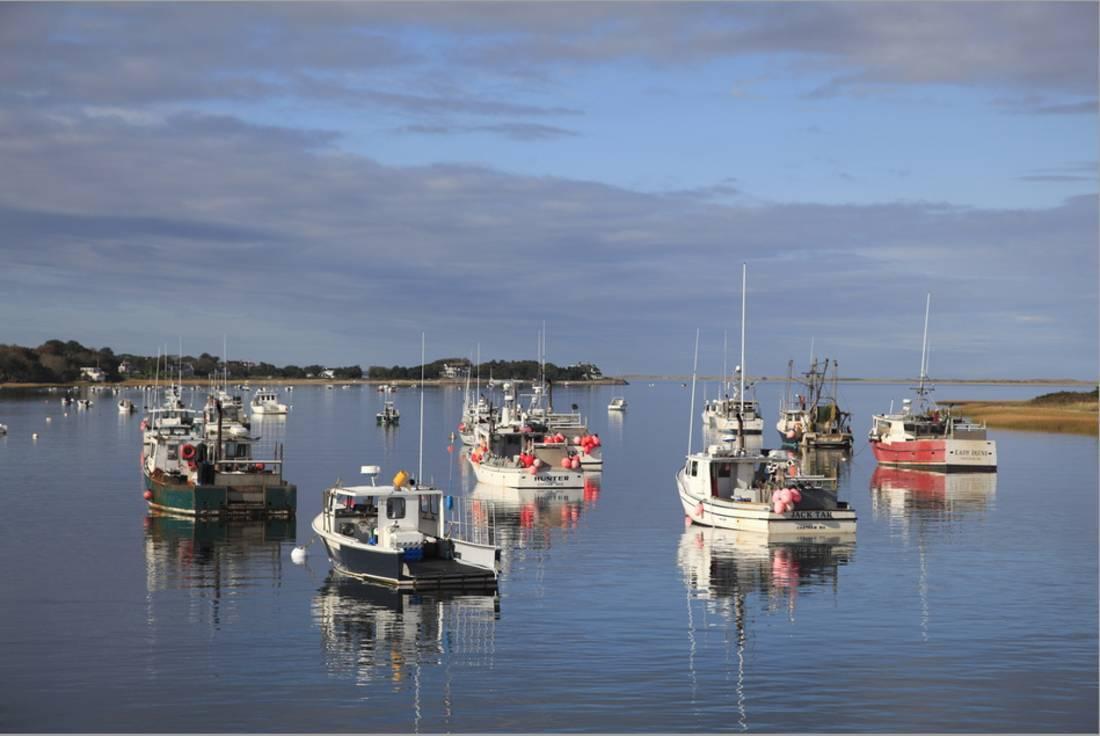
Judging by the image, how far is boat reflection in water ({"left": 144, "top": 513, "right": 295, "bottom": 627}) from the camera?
165ft

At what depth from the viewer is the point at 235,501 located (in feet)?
230

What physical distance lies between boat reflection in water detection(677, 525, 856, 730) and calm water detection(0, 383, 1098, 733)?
0.58 feet

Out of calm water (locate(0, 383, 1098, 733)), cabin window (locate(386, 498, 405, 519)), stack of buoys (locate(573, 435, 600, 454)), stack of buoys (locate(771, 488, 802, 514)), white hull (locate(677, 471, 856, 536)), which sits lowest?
calm water (locate(0, 383, 1098, 733))

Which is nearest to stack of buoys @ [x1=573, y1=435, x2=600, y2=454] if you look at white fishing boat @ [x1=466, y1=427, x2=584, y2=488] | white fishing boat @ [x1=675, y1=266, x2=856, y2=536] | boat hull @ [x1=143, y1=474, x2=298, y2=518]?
white fishing boat @ [x1=466, y1=427, x2=584, y2=488]

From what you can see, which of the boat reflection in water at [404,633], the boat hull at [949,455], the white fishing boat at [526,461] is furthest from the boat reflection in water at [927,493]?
the boat reflection in water at [404,633]

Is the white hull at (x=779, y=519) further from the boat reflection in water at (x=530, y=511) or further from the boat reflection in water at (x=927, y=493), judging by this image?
the boat reflection in water at (x=927, y=493)

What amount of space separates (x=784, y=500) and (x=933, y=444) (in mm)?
51082

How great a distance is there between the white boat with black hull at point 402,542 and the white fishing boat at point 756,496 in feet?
56.2

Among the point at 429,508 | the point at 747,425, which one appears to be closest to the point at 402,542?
the point at 429,508

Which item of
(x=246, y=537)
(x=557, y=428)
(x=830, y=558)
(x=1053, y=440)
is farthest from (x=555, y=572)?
(x=1053, y=440)

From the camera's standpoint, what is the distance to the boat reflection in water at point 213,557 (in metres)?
50.2

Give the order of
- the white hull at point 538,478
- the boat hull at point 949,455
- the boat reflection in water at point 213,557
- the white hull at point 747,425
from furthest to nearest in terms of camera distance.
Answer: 1. the white hull at point 747,425
2. the boat hull at point 949,455
3. the white hull at point 538,478
4. the boat reflection in water at point 213,557

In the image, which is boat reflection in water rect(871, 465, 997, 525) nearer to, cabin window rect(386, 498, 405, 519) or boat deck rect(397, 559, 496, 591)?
boat deck rect(397, 559, 496, 591)

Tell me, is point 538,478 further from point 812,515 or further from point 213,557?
point 213,557
